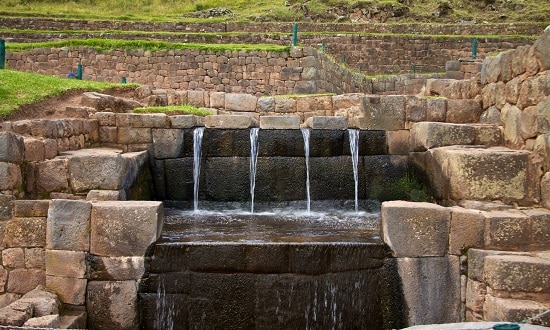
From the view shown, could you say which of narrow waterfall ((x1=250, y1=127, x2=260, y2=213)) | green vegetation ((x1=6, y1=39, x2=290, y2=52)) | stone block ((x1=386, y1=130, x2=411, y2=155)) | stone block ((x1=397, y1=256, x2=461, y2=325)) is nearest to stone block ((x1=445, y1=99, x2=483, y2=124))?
stone block ((x1=386, y1=130, x2=411, y2=155))

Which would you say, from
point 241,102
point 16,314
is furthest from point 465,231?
point 241,102

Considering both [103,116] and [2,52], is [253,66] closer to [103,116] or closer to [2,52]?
[2,52]

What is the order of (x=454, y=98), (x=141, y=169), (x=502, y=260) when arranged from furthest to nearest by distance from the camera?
(x=454, y=98) < (x=141, y=169) < (x=502, y=260)

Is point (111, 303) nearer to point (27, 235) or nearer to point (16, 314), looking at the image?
point (16, 314)

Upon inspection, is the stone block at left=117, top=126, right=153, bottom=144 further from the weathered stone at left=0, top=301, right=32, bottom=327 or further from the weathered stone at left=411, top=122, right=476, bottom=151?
the weathered stone at left=411, top=122, right=476, bottom=151

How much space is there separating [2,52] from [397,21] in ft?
73.8

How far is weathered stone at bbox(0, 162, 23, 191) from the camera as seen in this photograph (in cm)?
713

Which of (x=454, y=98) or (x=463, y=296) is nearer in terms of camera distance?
(x=463, y=296)

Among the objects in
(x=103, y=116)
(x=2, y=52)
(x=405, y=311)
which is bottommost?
(x=405, y=311)

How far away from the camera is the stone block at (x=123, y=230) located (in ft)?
22.9

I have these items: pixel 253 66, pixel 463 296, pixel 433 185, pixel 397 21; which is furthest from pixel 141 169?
pixel 397 21

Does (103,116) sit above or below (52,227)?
above

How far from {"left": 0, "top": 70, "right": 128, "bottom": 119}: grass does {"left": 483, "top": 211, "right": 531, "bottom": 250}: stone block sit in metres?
7.52

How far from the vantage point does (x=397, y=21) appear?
30953 millimetres
